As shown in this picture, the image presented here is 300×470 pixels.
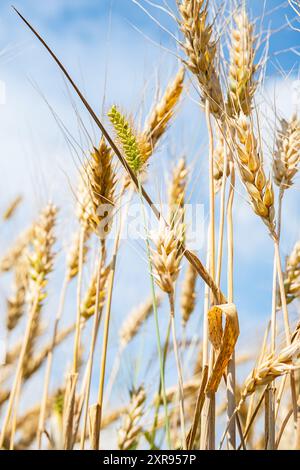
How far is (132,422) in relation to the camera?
1.46m

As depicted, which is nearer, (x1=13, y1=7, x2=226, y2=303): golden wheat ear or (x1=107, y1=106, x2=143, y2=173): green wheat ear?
(x1=13, y1=7, x2=226, y2=303): golden wheat ear

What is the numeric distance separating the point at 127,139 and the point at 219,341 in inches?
15.7

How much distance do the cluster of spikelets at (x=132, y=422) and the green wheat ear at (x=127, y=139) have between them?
71 cm

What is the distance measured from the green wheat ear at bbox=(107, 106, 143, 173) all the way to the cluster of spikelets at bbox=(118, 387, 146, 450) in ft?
2.34

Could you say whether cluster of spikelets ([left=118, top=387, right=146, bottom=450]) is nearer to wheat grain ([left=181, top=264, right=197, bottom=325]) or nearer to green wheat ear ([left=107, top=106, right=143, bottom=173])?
wheat grain ([left=181, top=264, right=197, bottom=325])

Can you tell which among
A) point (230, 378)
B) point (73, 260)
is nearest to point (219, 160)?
point (230, 378)

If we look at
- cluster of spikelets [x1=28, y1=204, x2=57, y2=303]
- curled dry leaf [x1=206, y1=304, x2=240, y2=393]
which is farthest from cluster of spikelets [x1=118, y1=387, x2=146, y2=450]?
curled dry leaf [x1=206, y1=304, x2=240, y2=393]

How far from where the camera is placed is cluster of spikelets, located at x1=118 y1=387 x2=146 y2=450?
4.70 ft

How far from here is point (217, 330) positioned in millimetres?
902

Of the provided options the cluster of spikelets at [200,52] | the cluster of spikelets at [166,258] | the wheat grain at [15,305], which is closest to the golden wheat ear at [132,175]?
the cluster of spikelets at [166,258]

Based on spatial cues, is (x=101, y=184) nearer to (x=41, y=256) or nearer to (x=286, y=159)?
(x=286, y=159)

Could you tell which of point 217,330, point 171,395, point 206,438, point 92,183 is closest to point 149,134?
point 92,183

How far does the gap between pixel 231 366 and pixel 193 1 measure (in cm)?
68
